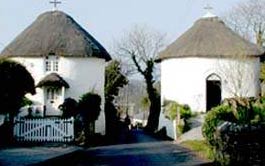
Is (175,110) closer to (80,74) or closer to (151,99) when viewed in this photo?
(80,74)

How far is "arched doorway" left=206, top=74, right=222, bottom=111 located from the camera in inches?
2147

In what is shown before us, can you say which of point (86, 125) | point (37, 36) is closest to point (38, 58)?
point (37, 36)

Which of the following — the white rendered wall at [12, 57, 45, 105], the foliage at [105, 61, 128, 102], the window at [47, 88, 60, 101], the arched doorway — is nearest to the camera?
the white rendered wall at [12, 57, 45, 105]

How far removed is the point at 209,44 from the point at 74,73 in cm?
1204

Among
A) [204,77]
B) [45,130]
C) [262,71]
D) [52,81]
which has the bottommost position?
[45,130]

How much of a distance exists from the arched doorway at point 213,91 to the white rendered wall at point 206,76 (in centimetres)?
49

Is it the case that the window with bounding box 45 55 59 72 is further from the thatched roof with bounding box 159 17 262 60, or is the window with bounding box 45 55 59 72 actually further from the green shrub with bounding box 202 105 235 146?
the green shrub with bounding box 202 105 235 146

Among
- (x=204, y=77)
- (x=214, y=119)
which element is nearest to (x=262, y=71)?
(x=204, y=77)

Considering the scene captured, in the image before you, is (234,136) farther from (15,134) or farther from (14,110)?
(15,134)

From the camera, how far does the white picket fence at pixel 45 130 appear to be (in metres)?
36.4

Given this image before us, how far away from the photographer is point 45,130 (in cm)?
3672

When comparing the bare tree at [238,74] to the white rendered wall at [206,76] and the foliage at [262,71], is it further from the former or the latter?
the foliage at [262,71]

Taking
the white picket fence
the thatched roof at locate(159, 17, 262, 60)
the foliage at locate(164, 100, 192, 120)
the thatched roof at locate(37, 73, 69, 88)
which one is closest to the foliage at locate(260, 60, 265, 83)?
the thatched roof at locate(159, 17, 262, 60)

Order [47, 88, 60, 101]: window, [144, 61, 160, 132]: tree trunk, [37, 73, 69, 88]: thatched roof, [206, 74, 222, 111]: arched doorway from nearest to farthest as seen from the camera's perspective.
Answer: [37, 73, 69, 88]: thatched roof
[47, 88, 60, 101]: window
[206, 74, 222, 111]: arched doorway
[144, 61, 160, 132]: tree trunk
